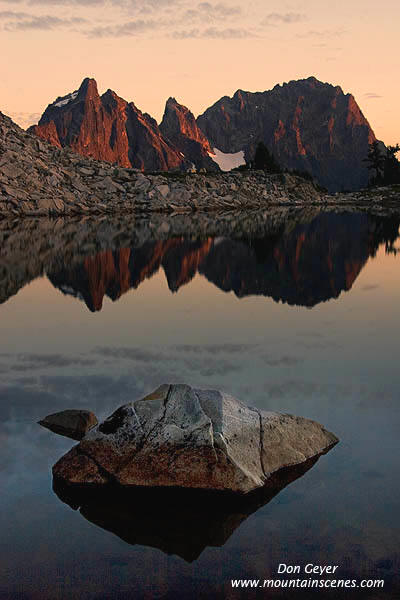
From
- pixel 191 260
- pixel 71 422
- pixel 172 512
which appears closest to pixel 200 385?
pixel 71 422

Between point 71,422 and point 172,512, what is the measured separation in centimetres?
365

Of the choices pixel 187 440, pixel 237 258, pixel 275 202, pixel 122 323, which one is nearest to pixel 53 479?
pixel 187 440

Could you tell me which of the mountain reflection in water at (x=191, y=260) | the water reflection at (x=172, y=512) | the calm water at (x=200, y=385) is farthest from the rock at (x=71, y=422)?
the mountain reflection in water at (x=191, y=260)

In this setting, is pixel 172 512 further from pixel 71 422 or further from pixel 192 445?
pixel 71 422

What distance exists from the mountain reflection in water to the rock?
1273 cm

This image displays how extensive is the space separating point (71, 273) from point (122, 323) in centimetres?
1325

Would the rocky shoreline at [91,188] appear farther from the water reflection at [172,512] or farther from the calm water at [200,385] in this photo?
the water reflection at [172,512]

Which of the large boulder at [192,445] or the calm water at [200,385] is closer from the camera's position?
the calm water at [200,385]

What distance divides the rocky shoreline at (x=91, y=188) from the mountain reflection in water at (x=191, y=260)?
34662 millimetres

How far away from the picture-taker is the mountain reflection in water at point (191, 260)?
29828 mm

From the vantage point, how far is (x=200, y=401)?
10.9m

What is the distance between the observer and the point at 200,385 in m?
14.4

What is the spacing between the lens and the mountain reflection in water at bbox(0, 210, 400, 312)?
1174 inches

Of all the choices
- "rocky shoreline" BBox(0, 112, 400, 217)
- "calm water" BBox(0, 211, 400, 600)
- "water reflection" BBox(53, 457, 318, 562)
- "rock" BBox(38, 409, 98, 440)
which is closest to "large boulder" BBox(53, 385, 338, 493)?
"water reflection" BBox(53, 457, 318, 562)
